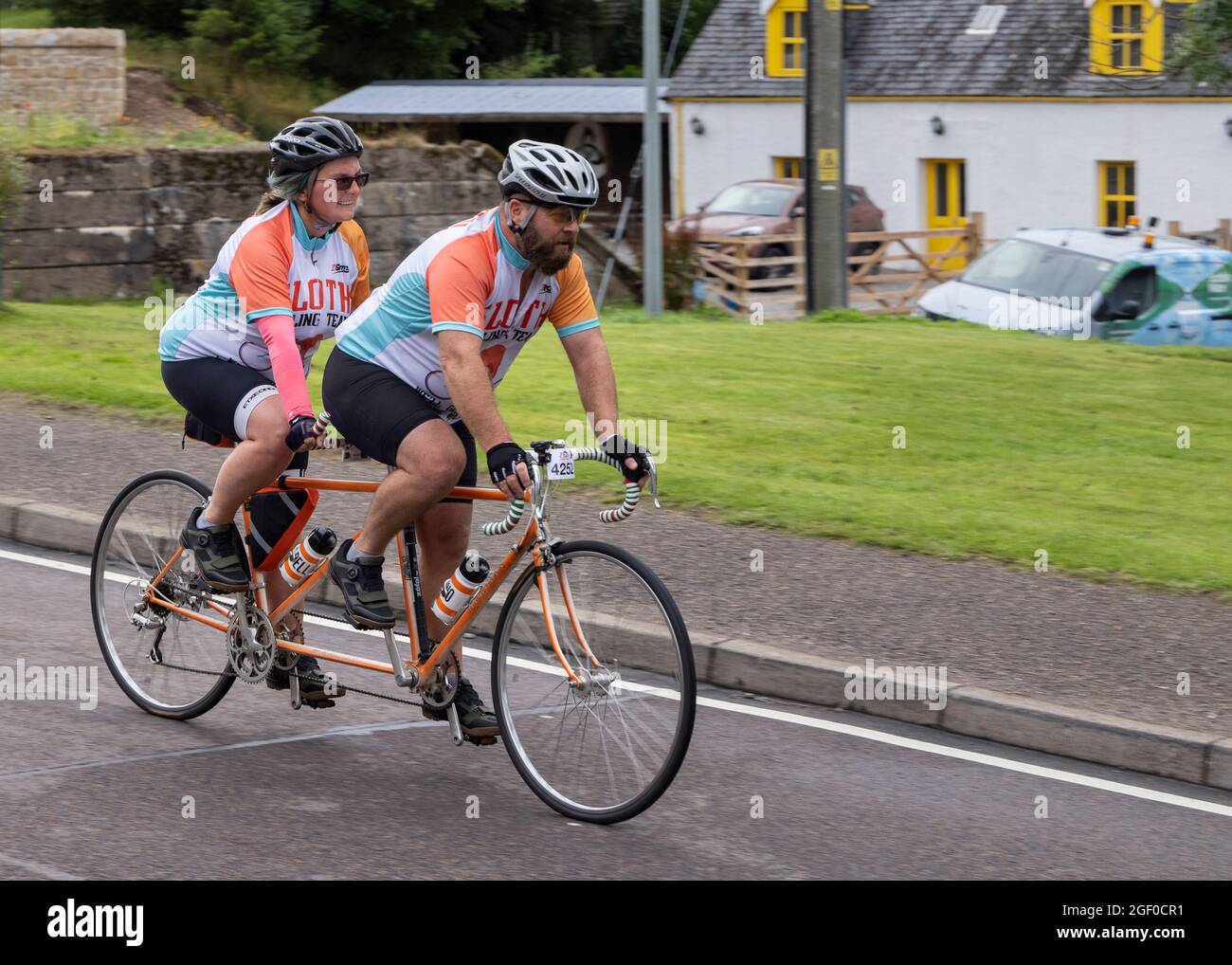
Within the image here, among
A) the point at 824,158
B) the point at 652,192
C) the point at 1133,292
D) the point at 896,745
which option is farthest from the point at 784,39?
the point at 896,745

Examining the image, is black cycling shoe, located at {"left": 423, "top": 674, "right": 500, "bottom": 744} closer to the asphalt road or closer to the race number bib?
the asphalt road

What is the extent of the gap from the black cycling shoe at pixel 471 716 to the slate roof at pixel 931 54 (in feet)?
101

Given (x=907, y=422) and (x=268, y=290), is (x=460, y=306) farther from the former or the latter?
(x=907, y=422)

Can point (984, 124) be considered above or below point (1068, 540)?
above

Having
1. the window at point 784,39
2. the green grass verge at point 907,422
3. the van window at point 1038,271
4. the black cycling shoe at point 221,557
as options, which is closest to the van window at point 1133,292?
the van window at point 1038,271

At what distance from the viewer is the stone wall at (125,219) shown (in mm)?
18094

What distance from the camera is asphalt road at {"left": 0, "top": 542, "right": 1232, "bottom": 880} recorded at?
4.91 metres

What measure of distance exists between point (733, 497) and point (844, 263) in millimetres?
9618

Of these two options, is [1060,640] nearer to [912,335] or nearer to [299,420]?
[299,420]

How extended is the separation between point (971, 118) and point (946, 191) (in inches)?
76.8

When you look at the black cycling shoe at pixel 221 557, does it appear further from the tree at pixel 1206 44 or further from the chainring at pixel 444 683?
the tree at pixel 1206 44
